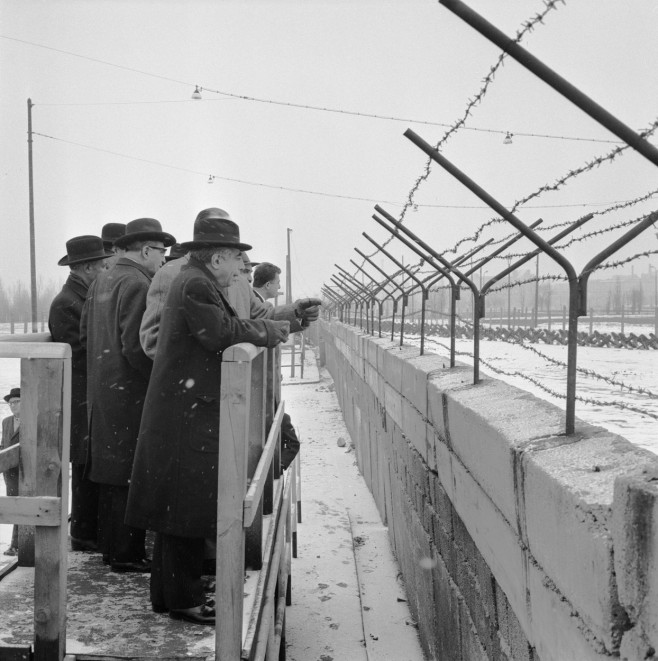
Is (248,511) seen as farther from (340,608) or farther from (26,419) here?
(340,608)

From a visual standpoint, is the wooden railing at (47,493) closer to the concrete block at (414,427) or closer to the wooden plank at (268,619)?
the wooden plank at (268,619)

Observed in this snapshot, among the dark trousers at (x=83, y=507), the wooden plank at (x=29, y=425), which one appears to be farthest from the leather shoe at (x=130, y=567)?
the wooden plank at (x=29, y=425)

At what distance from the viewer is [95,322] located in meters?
3.44

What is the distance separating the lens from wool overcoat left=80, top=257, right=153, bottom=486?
3254 mm

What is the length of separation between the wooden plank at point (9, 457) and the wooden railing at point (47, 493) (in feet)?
0.69

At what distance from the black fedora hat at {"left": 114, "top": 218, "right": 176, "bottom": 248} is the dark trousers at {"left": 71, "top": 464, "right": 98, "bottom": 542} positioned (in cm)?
109

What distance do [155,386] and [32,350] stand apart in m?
0.58

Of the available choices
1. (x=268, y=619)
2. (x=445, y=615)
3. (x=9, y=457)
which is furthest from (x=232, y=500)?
(x=445, y=615)

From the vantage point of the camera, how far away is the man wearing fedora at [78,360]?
11.8 ft

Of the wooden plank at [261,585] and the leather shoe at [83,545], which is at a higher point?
the wooden plank at [261,585]

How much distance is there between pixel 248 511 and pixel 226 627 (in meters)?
0.33

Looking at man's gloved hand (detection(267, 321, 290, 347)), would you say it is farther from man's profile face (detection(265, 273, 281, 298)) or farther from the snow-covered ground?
man's profile face (detection(265, 273, 281, 298))

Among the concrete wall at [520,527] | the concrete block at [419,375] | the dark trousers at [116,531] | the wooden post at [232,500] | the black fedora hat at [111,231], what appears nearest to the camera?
the concrete wall at [520,527]

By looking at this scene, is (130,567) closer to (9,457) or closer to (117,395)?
(117,395)
